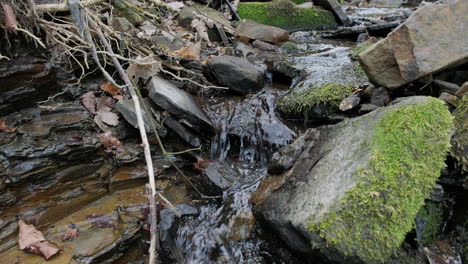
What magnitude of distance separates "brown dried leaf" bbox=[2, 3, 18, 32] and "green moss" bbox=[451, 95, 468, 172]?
430 cm

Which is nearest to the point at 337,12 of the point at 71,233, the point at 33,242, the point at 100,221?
the point at 100,221

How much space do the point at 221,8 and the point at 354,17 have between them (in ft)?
14.9

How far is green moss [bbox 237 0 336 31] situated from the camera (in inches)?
349

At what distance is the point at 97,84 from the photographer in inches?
166

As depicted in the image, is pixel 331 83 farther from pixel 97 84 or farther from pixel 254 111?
pixel 97 84

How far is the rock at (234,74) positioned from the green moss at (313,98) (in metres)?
0.60

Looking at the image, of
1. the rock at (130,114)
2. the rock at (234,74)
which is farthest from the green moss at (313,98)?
the rock at (130,114)

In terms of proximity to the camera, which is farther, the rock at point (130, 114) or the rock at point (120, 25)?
the rock at point (120, 25)

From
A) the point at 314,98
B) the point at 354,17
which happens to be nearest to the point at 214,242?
the point at 314,98

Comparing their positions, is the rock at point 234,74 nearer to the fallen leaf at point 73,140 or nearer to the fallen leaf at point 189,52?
the fallen leaf at point 189,52

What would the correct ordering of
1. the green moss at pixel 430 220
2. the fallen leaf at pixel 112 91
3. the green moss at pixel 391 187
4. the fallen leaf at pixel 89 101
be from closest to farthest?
the green moss at pixel 391 187
the green moss at pixel 430 220
the fallen leaf at pixel 89 101
the fallen leaf at pixel 112 91

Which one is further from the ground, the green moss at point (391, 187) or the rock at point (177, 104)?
the green moss at point (391, 187)

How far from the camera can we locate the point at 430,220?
8.43ft

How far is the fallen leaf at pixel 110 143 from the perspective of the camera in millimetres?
3602
